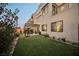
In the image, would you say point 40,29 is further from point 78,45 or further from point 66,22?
point 78,45

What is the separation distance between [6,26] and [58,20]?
31.6 inches

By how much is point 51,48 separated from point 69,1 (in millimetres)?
764

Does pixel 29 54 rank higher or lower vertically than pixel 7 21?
lower

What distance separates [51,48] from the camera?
105 inches

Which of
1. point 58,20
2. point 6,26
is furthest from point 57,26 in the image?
point 6,26

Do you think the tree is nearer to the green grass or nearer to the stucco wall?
the green grass

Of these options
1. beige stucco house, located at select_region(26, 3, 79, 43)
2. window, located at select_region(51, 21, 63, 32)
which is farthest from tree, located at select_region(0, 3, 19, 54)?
window, located at select_region(51, 21, 63, 32)

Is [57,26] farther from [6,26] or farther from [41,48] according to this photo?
[6,26]

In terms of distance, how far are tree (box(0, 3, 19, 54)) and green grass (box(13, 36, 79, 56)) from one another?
0.16 m

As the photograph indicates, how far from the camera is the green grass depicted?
265 centimetres

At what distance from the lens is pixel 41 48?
8.79ft

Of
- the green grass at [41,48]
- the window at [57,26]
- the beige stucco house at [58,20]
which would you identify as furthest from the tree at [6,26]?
the window at [57,26]

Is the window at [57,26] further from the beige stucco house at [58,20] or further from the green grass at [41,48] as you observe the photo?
the green grass at [41,48]

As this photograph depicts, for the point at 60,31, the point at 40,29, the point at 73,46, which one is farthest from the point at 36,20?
the point at 73,46
